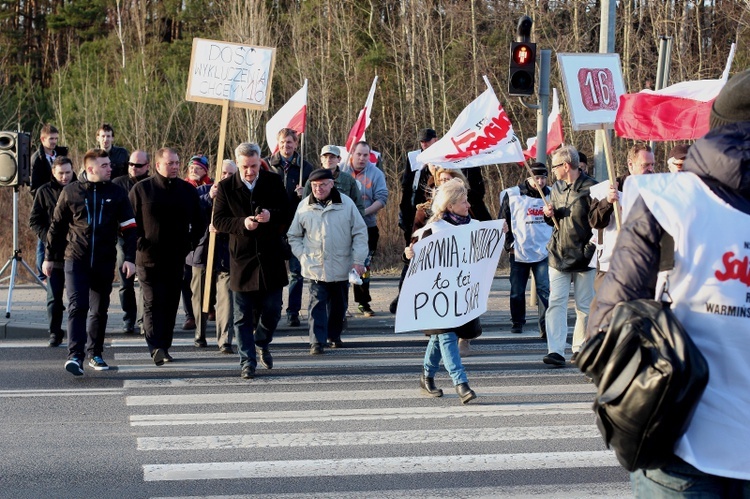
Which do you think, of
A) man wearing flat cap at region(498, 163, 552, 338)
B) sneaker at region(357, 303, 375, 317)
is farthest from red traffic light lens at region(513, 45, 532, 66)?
sneaker at region(357, 303, 375, 317)

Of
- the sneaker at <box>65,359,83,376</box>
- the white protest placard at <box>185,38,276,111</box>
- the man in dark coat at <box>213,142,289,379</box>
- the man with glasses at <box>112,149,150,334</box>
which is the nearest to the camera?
the sneaker at <box>65,359,83,376</box>

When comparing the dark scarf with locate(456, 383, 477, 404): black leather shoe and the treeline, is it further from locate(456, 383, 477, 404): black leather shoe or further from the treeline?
the treeline

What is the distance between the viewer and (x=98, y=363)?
9.77 meters

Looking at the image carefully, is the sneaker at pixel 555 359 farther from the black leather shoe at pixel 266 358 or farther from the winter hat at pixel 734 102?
the winter hat at pixel 734 102

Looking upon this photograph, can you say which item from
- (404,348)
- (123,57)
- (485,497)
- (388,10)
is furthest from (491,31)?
(485,497)

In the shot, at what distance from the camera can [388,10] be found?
31328 mm

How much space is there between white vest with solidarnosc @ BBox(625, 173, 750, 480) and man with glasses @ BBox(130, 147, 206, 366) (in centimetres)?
742

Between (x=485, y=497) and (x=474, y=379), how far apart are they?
353 cm

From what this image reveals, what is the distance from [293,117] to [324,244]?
409 centimetres

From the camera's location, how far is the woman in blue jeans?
8.26 m

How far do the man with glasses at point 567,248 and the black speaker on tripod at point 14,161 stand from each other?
6242 millimetres

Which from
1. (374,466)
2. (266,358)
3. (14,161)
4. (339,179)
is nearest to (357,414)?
(374,466)

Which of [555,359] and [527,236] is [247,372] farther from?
[527,236]

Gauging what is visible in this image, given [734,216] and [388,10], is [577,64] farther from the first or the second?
[388,10]
